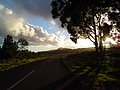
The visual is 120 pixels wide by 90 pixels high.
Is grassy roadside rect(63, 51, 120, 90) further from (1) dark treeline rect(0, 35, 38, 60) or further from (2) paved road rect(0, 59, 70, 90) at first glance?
(1) dark treeline rect(0, 35, 38, 60)

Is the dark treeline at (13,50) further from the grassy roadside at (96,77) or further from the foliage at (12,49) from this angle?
the grassy roadside at (96,77)

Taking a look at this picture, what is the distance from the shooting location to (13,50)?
482 ft

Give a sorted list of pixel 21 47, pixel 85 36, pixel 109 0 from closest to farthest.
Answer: pixel 109 0 → pixel 85 36 → pixel 21 47

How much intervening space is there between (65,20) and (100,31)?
6422 mm

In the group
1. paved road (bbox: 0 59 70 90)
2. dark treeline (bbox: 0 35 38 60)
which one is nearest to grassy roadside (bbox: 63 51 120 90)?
paved road (bbox: 0 59 70 90)

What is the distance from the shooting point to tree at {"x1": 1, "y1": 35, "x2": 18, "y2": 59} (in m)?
140

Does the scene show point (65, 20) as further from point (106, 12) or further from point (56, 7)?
point (106, 12)

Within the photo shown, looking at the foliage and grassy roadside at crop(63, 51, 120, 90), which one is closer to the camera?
grassy roadside at crop(63, 51, 120, 90)

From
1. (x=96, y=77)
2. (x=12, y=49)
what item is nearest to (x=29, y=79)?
(x=96, y=77)

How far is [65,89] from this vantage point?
13281mm

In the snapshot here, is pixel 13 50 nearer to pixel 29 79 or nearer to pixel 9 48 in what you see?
pixel 9 48

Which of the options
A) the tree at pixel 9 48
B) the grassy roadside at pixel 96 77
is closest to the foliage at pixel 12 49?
the tree at pixel 9 48

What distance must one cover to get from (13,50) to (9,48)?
2.52 meters

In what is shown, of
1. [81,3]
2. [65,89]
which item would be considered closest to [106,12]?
[81,3]
